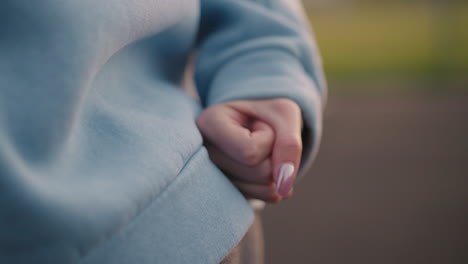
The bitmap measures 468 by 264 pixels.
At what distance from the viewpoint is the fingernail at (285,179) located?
567mm

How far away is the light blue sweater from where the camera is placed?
1.22 feet

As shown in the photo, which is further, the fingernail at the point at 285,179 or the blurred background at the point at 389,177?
the blurred background at the point at 389,177

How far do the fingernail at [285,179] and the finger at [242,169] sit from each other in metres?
0.03

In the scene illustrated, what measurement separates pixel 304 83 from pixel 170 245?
1.10ft

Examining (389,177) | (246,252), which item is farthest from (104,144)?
(389,177)

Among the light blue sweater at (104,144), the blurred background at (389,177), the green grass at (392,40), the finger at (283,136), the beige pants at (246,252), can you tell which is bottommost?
the green grass at (392,40)

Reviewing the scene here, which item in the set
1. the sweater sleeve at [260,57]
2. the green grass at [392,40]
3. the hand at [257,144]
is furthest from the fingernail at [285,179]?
the green grass at [392,40]

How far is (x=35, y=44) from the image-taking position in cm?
41

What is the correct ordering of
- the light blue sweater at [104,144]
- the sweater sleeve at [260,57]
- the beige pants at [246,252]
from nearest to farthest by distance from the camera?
the light blue sweater at [104,144] → the beige pants at [246,252] → the sweater sleeve at [260,57]

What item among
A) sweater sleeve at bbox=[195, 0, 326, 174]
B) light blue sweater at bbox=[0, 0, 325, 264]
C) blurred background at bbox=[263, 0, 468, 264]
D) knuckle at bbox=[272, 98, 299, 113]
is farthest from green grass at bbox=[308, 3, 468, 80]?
light blue sweater at bbox=[0, 0, 325, 264]

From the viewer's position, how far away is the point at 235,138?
0.58m

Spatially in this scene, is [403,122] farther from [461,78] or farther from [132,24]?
[132,24]

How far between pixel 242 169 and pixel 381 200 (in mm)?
2355

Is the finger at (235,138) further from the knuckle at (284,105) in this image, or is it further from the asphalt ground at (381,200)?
the asphalt ground at (381,200)
